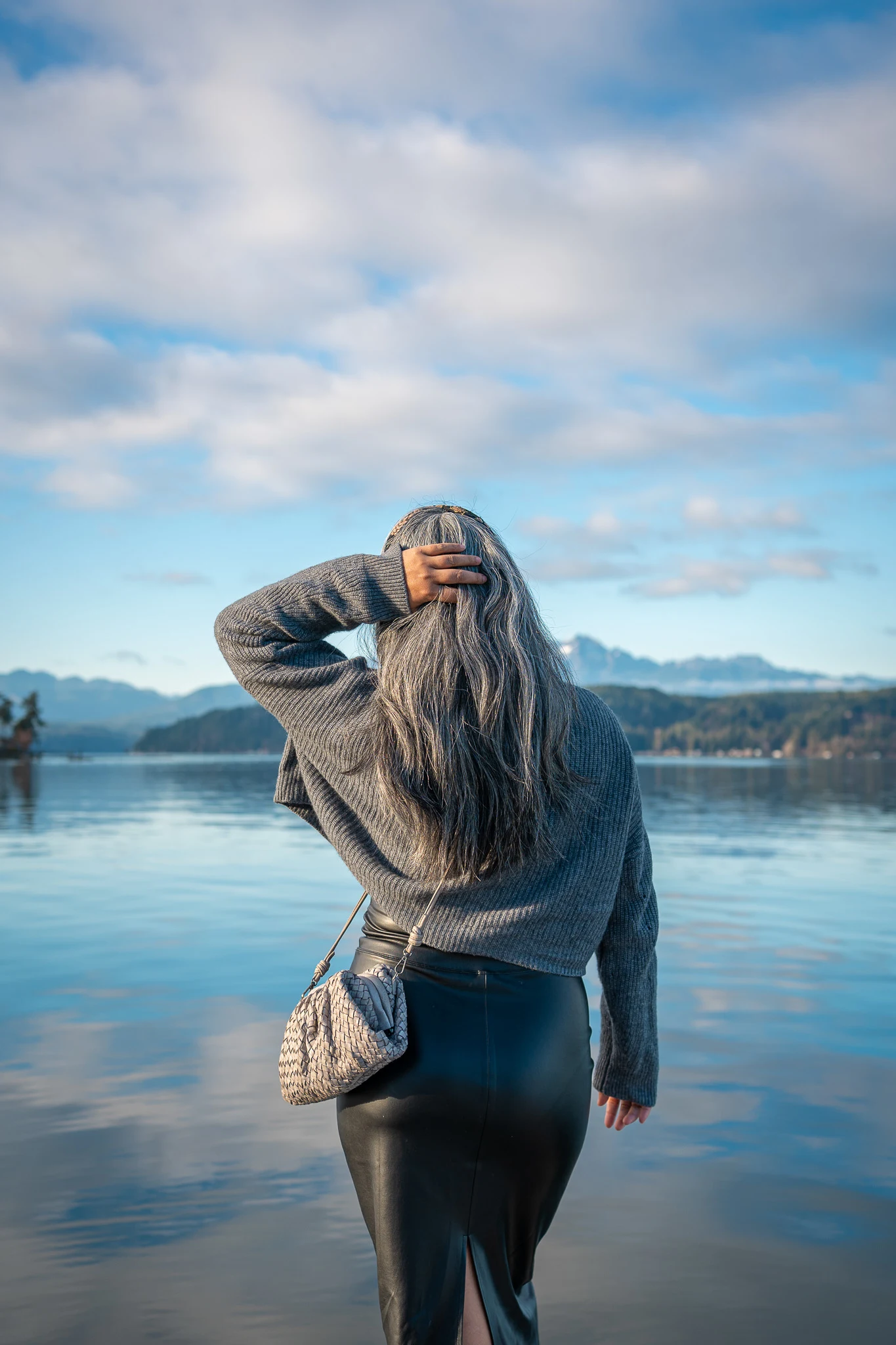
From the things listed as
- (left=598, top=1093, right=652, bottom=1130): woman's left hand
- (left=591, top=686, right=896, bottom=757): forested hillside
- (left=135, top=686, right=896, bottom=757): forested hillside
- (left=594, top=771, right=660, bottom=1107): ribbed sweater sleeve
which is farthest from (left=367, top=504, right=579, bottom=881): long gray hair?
(left=135, top=686, right=896, bottom=757): forested hillside

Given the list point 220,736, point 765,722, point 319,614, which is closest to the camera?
point 319,614

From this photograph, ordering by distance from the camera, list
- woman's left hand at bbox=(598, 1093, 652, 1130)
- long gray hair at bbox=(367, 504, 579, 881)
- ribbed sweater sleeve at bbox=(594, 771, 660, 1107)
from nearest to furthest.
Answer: long gray hair at bbox=(367, 504, 579, 881) → ribbed sweater sleeve at bbox=(594, 771, 660, 1107) → woman's left hand at bbox=(598, 1093, 652, 1130)

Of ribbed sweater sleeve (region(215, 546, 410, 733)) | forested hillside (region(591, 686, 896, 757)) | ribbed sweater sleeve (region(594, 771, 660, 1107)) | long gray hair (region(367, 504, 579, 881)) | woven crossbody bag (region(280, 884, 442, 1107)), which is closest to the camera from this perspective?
woven crossbody bag (region(280, 884, 442, 1107))

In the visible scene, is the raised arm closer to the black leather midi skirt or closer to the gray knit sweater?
the gray knit sweater

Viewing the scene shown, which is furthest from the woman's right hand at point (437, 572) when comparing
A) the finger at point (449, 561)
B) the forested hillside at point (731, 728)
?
the forested hillside at point (731, 728)

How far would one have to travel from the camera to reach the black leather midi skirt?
71.4 inches

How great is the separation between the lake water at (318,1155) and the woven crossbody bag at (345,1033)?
1.49 m

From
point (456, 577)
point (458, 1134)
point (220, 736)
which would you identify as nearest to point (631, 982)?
point (458, 1134)

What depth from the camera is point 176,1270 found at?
10.3ft

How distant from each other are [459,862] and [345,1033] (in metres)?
0.36

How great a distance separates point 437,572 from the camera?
75.6 inches

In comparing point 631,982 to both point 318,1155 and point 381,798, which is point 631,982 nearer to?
point 381,798

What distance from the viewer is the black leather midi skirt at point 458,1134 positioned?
181 cm

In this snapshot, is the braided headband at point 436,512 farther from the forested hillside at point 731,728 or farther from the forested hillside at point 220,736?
the forested hillside at point 220,736
